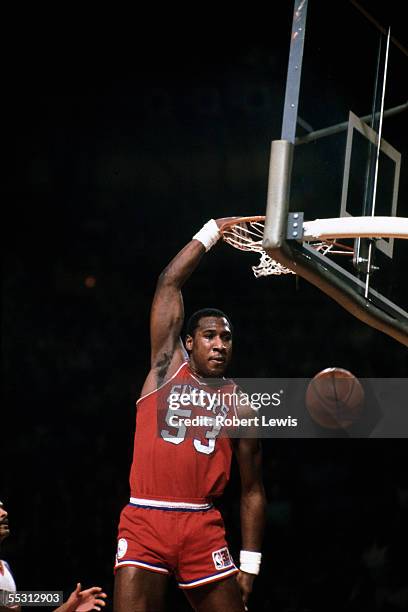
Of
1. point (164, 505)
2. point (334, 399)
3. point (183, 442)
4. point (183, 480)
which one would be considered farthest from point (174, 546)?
point (334, 399)

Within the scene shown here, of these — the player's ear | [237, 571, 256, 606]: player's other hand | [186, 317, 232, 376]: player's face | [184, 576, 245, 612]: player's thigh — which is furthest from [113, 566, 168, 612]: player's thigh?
the player's ear

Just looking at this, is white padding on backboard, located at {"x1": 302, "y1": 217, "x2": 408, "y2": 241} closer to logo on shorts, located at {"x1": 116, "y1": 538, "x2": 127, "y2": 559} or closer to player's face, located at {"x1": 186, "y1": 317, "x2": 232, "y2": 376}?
player's face, located at {"x1": 186, "y1": 317, "x2": 232, "y2": 376}

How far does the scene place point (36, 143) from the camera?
9.09 meters

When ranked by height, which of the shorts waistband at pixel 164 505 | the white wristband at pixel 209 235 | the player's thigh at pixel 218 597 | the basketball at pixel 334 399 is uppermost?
the white wristband at pixel 209 235

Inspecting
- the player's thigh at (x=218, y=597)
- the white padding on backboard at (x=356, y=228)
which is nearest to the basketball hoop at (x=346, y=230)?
Result: the white padding on backboard at (x=356, y=228)

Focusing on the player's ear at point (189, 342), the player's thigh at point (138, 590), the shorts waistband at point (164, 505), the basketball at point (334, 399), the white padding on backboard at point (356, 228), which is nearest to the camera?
the white padding on backboard at point (356, 228)

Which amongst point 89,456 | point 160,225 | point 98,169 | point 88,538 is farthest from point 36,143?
point 88,538

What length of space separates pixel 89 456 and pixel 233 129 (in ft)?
10.9

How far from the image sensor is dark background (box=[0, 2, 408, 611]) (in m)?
7.39

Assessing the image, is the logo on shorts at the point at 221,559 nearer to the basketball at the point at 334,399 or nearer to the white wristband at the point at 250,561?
the white wristband at the point at 250,561

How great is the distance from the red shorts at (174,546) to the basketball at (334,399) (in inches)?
114

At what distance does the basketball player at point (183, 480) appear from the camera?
454cm

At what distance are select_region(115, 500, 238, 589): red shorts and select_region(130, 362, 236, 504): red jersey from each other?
0.33 feet

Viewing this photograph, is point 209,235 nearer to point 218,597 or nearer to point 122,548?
point 122,548
